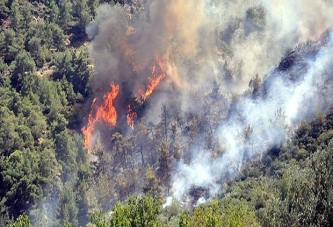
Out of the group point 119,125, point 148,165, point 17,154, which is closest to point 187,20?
point 119,125

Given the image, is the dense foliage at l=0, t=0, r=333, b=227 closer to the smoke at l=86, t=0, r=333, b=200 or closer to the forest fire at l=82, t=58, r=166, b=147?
the forest fire at l=82, t=58, r=166, b=147

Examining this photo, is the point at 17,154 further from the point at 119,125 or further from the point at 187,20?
the point at 187,20

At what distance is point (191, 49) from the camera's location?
90.5 m

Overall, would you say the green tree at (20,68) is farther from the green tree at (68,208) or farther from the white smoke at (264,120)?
the white smoke at (264,120)

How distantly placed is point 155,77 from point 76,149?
21487 mm

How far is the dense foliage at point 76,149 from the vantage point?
61250mm

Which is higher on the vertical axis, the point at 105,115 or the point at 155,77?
the point at 155,77

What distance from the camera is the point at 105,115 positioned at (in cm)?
8306

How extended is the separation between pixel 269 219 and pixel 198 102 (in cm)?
4932

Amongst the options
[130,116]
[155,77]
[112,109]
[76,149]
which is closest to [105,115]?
[112,109]

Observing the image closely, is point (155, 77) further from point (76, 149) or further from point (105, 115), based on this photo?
point (76, 149)

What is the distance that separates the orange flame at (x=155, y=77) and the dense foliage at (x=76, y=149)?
6.50 metres

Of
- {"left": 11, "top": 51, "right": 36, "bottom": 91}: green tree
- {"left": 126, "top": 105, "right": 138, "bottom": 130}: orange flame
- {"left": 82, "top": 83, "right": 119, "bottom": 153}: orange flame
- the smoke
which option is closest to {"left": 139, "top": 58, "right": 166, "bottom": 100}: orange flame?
the smoke

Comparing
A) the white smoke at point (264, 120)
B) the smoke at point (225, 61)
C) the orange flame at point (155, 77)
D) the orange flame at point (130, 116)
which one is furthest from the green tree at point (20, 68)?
the white smoke at point (264, 120)
